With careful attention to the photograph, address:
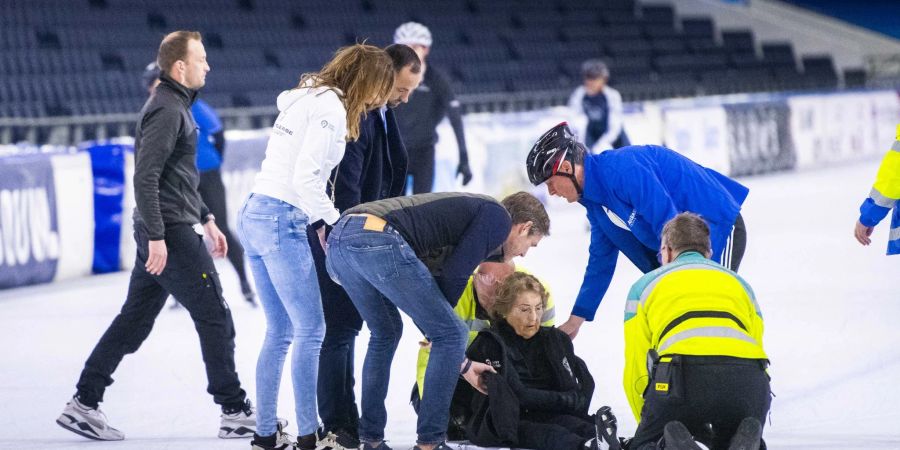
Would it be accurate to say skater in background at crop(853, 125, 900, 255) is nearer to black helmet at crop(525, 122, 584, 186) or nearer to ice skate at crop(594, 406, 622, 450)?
black helmet at crop(525, 122, 584, 186)

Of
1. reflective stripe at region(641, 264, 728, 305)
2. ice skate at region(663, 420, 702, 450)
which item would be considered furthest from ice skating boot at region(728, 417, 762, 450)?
reflective stripe at region(641, 264, 728, 305)

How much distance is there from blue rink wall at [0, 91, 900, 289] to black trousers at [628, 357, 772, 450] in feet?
20.4

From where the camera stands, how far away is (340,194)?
433cm

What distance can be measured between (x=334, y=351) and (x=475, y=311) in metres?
0.68

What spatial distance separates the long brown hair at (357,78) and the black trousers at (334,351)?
0.58 meters

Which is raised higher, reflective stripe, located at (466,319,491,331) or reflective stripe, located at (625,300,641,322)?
reflective stripe, located at (625,300,641,322)

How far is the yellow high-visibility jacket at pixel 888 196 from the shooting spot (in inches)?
188

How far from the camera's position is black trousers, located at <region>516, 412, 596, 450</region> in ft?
13.6

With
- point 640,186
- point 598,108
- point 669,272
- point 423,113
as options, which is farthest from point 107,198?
point 669,272

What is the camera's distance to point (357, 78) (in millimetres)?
3949

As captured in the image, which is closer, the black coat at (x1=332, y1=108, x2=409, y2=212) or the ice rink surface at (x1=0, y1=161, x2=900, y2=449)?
the black coat at (x1=332, y1=108, x2=409, y2=212)

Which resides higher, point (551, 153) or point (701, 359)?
point (551, 153)

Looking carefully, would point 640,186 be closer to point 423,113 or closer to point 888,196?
point 888,196

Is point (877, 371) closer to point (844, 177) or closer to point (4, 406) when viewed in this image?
point (4, 406)
